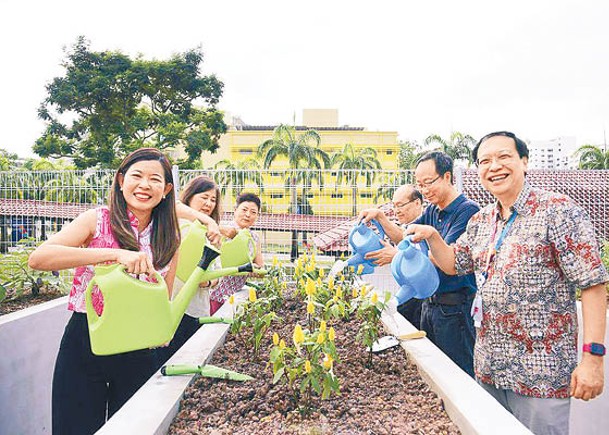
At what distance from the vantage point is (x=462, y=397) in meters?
1.47

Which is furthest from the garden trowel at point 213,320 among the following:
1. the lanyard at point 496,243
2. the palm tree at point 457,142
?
the palm tree at point 457,142

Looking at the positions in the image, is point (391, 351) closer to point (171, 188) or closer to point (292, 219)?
point (171, 188)

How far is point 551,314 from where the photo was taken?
5.16ft

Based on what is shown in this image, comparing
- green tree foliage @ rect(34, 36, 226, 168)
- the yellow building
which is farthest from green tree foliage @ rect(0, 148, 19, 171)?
the yellow building

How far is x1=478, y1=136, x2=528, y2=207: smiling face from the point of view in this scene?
167 cm

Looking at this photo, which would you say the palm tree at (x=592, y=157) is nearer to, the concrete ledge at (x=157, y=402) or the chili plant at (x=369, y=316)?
the chili plant at (x=369, y=316)

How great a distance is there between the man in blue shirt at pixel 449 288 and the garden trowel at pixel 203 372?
3.27 ft

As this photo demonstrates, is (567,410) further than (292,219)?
No

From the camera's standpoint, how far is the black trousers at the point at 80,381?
64.4 inches

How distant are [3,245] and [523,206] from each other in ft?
18.1

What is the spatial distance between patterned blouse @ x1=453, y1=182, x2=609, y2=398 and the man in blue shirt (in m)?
0.59

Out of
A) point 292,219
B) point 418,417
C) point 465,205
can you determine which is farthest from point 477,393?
point 292,219

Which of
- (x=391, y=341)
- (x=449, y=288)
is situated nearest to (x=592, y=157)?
(x=449, y=288)

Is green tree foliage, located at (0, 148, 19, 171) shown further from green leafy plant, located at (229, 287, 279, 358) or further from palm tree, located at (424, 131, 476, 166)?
green leafy plant, located at (229, 287, 279, 358)
